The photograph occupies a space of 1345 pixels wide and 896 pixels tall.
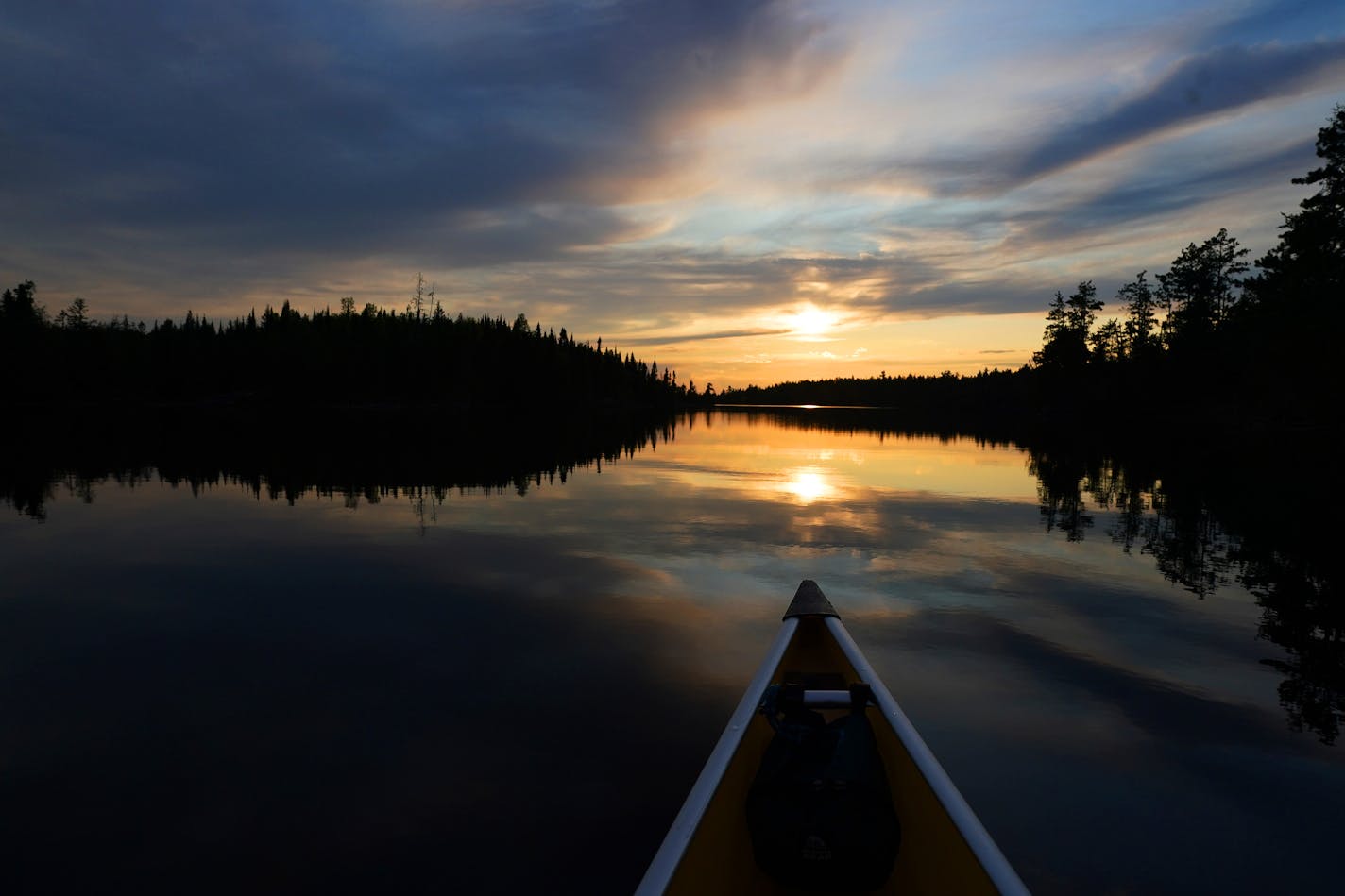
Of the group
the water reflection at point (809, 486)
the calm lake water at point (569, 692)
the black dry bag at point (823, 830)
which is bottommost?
the calm lake water at point (569, 692)

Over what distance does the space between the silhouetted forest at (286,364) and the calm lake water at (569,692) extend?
412 feet

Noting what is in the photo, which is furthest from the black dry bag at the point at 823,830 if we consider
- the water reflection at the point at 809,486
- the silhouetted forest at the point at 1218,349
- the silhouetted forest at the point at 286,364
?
the silhouetted forest at the point at 286,364

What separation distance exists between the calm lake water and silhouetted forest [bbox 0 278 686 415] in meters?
126

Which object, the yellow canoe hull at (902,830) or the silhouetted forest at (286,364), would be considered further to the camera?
the silhouetted forest at (286,364)

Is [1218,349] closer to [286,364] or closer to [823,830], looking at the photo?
[823,830]

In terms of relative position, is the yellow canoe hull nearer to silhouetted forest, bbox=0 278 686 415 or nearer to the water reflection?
the water reflection

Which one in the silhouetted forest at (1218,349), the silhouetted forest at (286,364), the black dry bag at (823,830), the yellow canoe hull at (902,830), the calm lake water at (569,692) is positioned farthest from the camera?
the silhouetted forest at (286,364)

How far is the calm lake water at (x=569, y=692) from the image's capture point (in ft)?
18.1

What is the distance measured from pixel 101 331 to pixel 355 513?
151 metres

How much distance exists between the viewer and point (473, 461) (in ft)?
121

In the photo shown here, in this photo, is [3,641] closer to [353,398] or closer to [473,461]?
[473,461]

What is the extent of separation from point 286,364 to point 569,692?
5754 inches

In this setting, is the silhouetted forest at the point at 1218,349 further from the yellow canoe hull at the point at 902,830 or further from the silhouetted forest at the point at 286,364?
the silhouetted forest at the point at 286,364

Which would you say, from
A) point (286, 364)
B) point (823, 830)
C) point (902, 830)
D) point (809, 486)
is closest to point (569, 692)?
point (902, 830)
